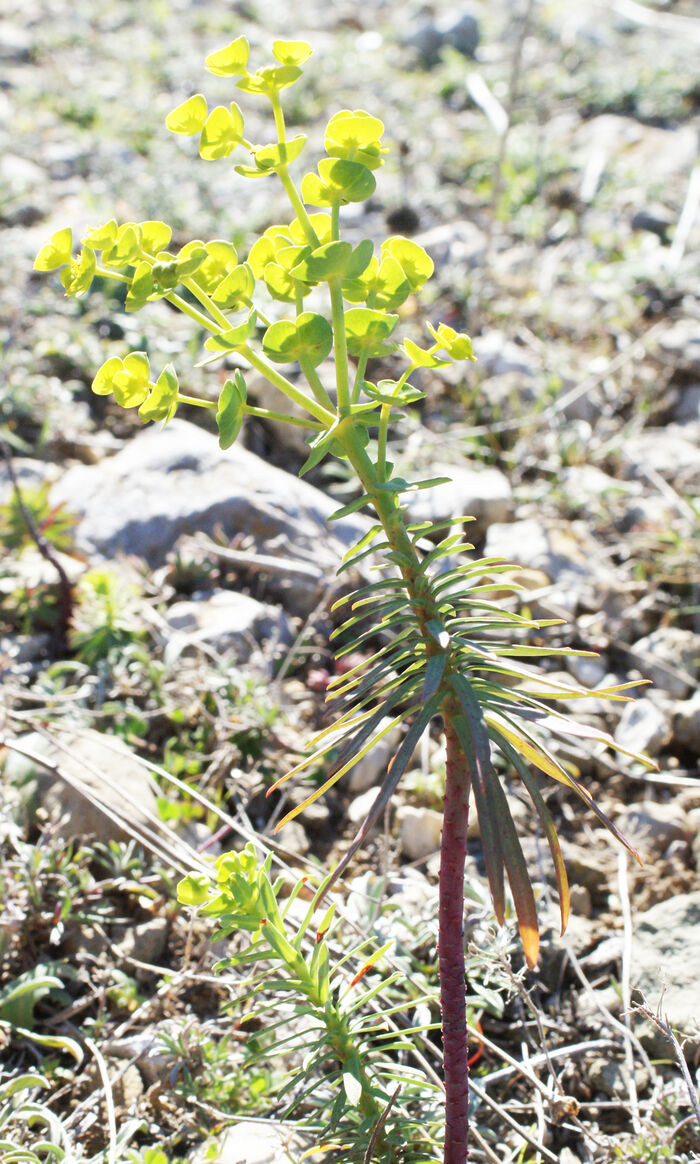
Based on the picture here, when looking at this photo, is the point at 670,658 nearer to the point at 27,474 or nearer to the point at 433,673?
the point at 433,673

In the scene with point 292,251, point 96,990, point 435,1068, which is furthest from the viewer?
point 96,990

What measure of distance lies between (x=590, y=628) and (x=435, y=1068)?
168 cm

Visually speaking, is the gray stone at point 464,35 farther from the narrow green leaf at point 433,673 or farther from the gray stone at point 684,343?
the narrow green leaf at point 433,673

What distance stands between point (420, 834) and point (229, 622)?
100 cm

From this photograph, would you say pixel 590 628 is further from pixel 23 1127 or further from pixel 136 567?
pixel 23 1127

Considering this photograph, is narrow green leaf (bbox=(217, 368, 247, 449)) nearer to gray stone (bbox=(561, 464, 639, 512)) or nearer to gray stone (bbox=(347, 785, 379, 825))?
gray stone (bbox=(347, 785, 379, 825))

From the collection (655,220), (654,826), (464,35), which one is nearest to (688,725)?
(654,826)

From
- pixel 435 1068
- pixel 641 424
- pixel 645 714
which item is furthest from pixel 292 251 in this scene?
pixel 641 424

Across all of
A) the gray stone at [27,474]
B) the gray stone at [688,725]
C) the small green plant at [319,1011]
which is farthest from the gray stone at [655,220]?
the small green plant at [319,1011]

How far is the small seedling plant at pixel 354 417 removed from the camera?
4.03 feet

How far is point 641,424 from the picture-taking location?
421 cm

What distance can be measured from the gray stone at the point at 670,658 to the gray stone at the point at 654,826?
0.55m

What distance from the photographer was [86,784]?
2.50 meters

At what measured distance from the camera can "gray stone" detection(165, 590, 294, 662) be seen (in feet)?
10.1
